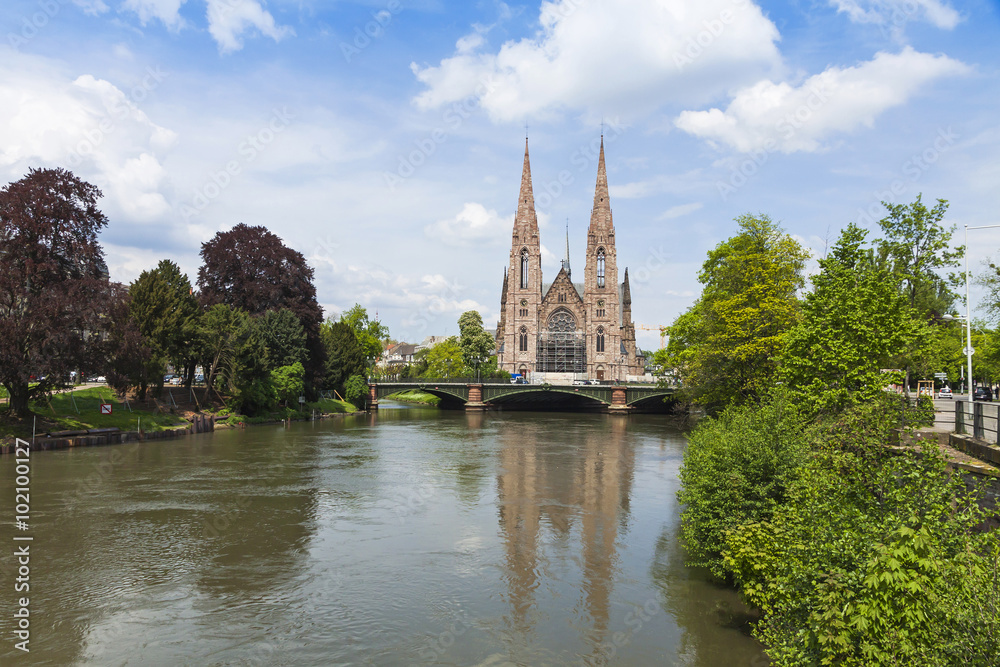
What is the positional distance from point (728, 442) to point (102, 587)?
1402cm

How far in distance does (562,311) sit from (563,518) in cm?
8809

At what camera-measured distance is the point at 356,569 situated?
15.6 metres

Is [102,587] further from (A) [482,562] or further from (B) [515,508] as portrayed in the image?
(B) [515,508]

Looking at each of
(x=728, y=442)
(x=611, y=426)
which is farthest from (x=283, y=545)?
(x=611, y=426)

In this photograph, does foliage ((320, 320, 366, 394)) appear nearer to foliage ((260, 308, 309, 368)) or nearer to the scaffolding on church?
foliage ((260, 308, 309, 368))

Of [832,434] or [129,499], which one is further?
[129,499]

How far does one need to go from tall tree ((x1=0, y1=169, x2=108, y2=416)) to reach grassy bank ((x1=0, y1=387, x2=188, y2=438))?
1.42 metres

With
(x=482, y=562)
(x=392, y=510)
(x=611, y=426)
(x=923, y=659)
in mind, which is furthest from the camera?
(x=611, y=426)

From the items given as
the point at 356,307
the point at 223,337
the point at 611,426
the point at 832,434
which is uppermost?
the point at 356,307

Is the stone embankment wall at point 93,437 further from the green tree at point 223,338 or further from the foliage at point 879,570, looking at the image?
the foliage at point 879,570

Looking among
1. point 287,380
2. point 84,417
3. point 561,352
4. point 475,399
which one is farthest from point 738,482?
point 561,352

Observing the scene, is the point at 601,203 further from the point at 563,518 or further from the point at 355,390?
the point at 563,518

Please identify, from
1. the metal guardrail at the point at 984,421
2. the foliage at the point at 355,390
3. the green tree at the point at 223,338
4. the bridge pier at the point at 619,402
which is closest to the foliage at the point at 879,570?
the metal guardrail at the point at 984,421

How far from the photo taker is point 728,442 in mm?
14805
